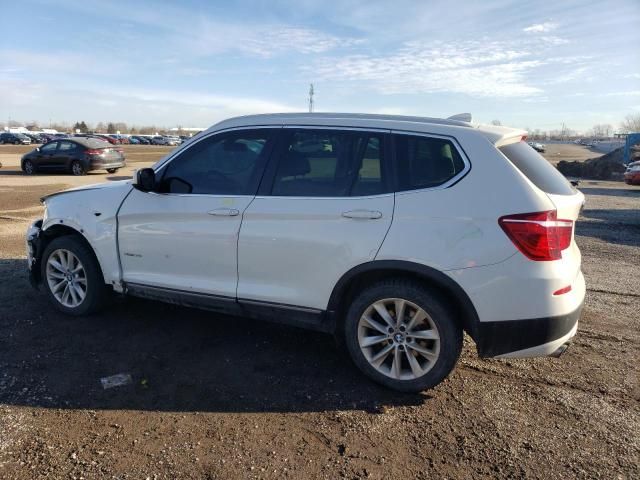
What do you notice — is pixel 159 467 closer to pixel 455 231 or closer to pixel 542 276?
pixel 455 231

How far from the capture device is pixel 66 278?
188 inches

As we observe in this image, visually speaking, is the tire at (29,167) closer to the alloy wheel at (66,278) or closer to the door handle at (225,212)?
the alloy wheel at (66,278)

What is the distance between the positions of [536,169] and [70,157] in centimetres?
2075

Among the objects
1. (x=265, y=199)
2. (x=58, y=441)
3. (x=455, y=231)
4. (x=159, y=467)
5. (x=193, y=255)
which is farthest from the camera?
(x=193, y=255)

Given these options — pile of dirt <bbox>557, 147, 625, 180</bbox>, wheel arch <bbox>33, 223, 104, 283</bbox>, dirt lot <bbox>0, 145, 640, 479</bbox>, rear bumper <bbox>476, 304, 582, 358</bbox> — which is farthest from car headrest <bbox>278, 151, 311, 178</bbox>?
pile of dirt <bbox>557, 147, 625, 180</bbox>

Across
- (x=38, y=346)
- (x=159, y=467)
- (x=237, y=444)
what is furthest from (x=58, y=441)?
(x=38, y=346)

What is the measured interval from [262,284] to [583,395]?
244 cm

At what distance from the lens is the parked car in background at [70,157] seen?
66.4ft

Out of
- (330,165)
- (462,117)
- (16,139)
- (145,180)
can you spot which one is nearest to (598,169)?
(462,117)

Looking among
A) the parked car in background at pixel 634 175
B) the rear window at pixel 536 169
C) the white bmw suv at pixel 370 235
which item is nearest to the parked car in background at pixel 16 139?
the parked car in background at pixel 634 175

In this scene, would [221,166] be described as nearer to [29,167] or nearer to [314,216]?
[314,216]

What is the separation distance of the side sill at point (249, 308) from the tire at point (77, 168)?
18047 mm

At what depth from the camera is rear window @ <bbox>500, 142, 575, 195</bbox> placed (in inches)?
131

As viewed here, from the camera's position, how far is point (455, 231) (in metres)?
3.22
